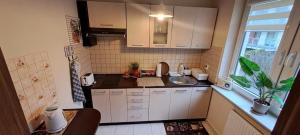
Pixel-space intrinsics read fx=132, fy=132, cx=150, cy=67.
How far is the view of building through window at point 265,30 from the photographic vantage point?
4.43 ft

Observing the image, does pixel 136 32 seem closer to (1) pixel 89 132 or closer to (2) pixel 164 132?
(1) pixel 89 132

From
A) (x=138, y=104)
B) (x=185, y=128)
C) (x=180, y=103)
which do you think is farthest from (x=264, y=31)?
(x=138, y=104)

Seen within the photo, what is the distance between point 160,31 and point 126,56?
0.75 m

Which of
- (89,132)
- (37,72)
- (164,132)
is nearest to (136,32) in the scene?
(37,72)

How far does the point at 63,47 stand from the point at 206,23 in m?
2.05

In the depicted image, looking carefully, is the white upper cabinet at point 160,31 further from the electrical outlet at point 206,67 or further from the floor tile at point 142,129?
the floor tile at point 142,129

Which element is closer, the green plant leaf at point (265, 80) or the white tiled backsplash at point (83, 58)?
the green plant leaf at point (265, 80)

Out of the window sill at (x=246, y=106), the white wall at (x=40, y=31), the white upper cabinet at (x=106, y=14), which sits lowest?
the window sill at (x=246, y=106)

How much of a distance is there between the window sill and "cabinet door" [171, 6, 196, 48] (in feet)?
2.82

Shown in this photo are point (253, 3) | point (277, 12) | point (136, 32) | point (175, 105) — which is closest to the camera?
point (277, 12)

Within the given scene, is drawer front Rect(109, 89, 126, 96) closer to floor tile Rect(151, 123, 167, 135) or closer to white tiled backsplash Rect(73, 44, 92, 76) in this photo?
white tiled backsplash Rect(73, 44, 92, 76)

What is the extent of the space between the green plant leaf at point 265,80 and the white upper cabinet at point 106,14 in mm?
1787

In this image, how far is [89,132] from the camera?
1.06 metres

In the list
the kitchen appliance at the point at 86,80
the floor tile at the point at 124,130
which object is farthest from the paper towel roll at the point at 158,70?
the kitchen appliance at the point at 86,80
